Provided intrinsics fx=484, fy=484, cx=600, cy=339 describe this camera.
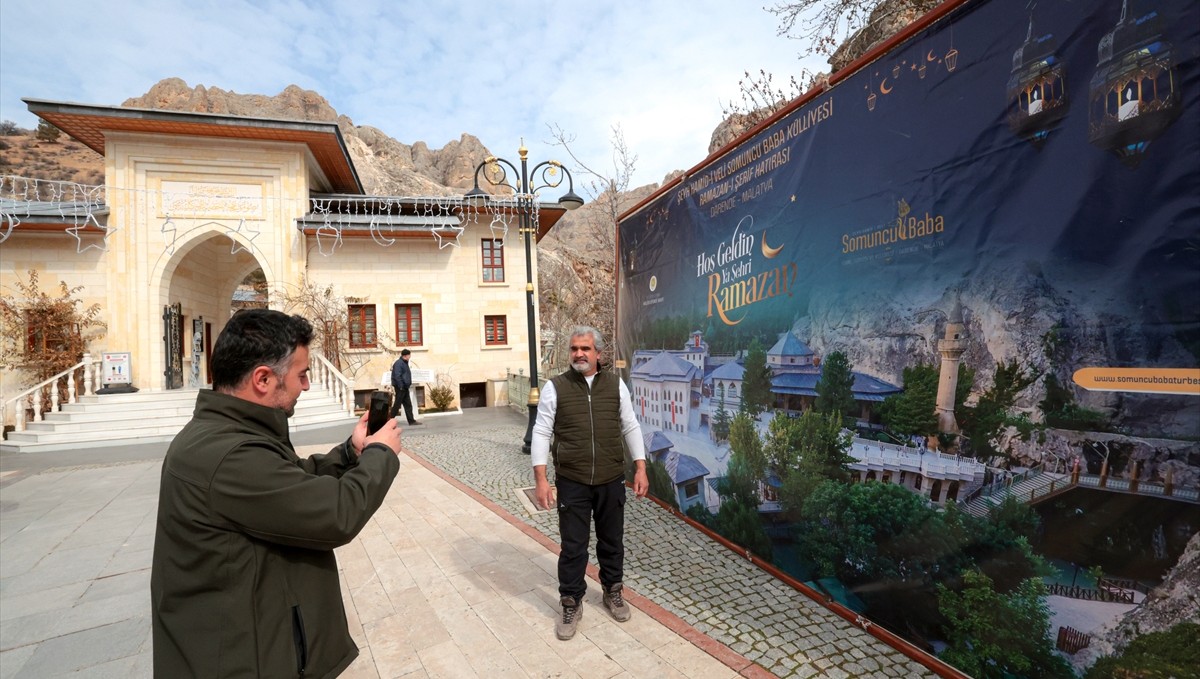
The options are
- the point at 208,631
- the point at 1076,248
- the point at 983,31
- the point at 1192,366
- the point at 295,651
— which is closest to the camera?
the point at 208,631

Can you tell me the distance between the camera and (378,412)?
1805 millimetres

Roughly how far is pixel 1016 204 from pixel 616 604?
3.08 meters

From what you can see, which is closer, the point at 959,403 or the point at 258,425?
the point at 258,425

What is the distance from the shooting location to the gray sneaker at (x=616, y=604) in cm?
314

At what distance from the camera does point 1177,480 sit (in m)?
1.67

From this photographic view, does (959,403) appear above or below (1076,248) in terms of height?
below

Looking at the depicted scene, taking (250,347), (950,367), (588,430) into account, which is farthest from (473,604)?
(950,367)

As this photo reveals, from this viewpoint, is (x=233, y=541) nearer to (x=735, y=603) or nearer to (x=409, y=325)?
(x=735, y=603)

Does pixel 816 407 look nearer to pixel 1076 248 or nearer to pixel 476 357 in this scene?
pixel 1076 248

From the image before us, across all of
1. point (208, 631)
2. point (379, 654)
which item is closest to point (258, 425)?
point (208, 631)

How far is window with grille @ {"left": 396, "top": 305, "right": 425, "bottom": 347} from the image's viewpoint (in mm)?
16578

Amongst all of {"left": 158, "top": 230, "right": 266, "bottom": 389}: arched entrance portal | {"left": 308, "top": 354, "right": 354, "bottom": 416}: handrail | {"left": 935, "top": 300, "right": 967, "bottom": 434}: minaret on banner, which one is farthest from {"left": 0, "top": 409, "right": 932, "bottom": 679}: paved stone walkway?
{"left": 158, "top": 230, "right": 266, "bottom": 389}: arched entrance portal

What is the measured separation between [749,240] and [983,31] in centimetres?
188

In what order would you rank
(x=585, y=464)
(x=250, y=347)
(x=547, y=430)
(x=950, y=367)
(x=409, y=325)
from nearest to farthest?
1. (x=250, y=347)
2. (x=950, y=367)
3. (x=585, y=464)
4. (x=547, y=430)
5. (x=409, y=325)
